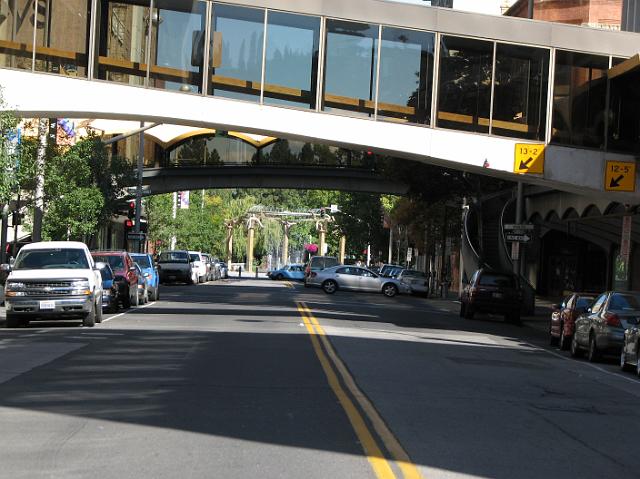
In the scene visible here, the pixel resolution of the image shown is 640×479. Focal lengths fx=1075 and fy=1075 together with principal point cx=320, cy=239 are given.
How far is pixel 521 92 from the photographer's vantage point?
32.8m

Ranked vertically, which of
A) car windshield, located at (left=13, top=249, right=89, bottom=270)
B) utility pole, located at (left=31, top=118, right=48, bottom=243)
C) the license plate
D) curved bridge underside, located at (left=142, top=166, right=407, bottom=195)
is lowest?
the license plate

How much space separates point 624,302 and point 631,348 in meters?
2.57

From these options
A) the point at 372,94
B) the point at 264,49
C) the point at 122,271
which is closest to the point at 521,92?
the point at 372,94

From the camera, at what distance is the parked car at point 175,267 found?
6175cm

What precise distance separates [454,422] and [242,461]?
350 centimetres

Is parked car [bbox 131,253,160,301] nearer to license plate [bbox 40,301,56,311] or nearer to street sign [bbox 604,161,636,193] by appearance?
license plate [bbox 40,301,56,311]

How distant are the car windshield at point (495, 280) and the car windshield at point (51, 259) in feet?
55.4

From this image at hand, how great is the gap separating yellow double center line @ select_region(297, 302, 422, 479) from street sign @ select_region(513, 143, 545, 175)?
14.4m

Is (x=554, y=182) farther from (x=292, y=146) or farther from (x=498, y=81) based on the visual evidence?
(x=292, y=146)

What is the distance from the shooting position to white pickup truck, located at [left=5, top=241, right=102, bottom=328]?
79.1 ft

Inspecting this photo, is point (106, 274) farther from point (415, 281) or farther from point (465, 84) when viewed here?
point (415, 281)

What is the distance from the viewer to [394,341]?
79.4 ft

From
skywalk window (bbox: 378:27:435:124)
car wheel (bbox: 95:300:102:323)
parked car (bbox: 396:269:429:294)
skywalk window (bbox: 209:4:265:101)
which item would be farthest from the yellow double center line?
parked car (bbox: 396:269:429:294)

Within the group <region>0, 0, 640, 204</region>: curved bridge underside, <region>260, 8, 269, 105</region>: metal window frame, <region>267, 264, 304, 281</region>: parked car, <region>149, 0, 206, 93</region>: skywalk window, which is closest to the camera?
<region>0, 0, 640, 204</region>: curved bridge underside
